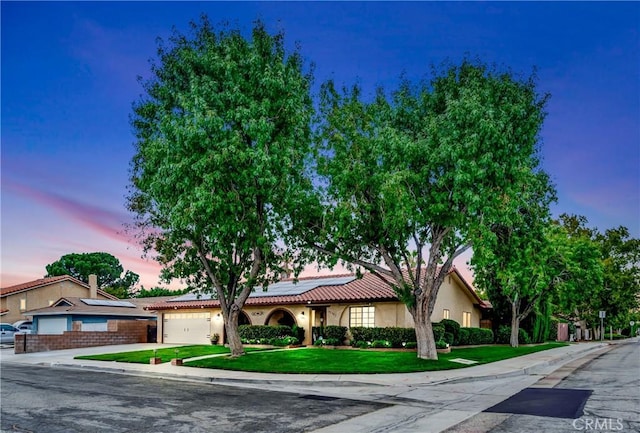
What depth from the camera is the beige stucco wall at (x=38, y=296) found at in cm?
5444

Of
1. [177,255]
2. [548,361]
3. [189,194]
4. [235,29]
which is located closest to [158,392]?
[189,194]

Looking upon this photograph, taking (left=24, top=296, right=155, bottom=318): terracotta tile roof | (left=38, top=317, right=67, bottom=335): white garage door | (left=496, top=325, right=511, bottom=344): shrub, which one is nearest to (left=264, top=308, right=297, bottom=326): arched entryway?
(left=496, top=325, right=511, bottom=344): shrub

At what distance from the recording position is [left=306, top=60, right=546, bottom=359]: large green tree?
1978cm

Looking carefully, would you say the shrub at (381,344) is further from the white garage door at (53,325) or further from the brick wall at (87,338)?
the white garage door at (53,325)

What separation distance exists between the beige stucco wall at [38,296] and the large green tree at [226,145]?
3874 centimetres

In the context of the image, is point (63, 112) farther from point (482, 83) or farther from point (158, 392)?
point (482, 83)

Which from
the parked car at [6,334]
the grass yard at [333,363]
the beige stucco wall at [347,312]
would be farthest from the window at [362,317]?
the parked car at [6,334]

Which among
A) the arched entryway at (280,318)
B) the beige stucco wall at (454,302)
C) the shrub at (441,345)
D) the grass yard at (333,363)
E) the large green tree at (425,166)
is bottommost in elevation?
the shrub at (441,345)

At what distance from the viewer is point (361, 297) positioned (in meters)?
31.6

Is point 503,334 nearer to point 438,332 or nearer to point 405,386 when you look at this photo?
point 438,332

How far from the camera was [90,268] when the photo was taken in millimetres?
109688

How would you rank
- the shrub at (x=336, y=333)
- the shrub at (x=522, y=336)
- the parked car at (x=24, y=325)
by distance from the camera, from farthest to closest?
A: the parked car at (x=24, y=325) → the shrub at (x=522, y=336) → the shrub at (x=336, y=333)

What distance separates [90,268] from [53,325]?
6952 cm

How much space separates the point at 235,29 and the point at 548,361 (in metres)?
20.1
